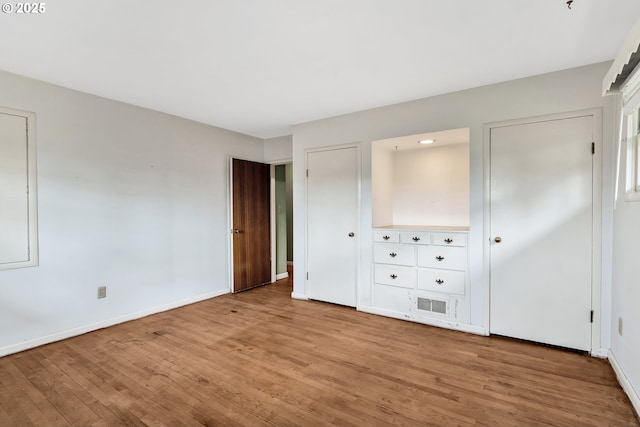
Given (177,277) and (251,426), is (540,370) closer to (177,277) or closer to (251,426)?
(251,426)

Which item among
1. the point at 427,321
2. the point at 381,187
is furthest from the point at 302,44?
the point at 427,321

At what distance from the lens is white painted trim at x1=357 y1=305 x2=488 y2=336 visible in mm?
2993

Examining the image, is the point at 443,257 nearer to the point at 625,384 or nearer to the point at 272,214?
the point at 625,384

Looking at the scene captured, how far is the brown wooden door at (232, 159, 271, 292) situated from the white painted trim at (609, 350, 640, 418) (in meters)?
4.13

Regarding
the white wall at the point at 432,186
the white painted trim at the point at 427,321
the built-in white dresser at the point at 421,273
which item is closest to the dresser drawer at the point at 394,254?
the built-in white dresser at the point at 421,273

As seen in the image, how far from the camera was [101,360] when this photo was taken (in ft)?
8.18

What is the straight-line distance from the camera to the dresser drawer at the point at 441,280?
3079 millimetres

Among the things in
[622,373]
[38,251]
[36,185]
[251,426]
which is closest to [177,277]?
[38,251]

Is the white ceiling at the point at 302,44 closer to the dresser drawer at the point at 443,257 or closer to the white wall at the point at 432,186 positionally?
the white wall at the point at 432,186

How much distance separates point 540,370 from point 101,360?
3467 millimetres

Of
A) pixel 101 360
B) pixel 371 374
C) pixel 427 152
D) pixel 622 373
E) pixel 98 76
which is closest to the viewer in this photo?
pixel 622 373

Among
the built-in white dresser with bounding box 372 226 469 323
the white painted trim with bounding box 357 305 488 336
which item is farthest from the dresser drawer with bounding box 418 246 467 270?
the white painted trim with bounding box 357 305 488 336

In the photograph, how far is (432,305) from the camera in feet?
10.6

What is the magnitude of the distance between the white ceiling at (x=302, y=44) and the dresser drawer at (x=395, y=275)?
1.88 metres
